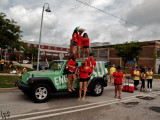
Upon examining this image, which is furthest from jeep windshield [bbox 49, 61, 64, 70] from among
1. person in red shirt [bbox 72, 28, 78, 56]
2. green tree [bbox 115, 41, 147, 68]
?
green tree [bbox 115, 41, 147, 68]

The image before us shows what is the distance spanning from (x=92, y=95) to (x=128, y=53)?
29.9m

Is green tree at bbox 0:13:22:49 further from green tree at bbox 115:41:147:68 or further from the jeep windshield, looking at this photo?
green tree at bbox 115:41:147:68

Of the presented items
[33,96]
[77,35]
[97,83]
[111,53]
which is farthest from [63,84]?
[111,53]

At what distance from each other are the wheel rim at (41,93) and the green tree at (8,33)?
16.1 meters

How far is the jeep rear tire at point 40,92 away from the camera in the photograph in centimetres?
551

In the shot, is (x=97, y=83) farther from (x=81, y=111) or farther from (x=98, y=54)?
(x=98, y=54)

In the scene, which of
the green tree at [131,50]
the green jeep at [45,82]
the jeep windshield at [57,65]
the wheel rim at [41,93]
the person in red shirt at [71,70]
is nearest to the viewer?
the green jeep at [45,82]

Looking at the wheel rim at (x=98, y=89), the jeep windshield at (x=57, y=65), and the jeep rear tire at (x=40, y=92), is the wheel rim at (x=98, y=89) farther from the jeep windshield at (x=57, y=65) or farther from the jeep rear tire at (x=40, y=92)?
the jeep rear tire at (x=40, y=92)

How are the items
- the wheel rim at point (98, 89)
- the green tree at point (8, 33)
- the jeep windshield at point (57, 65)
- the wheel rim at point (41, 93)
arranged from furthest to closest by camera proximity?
the green tree at point (8, 33) < the wheel rim at point (98, 89) < the jeep windshield at point (57, 65) < the wheel rim at point (41, 93)

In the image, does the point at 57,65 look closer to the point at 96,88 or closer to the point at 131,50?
the point at 96,88

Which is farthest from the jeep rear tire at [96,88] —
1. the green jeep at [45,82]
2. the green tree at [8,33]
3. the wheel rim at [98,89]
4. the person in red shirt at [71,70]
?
the green tree at [8,33]

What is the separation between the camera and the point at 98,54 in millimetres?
60094

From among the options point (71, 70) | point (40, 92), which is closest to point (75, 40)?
point (71, 70)

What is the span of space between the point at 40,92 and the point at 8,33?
1724 cm
